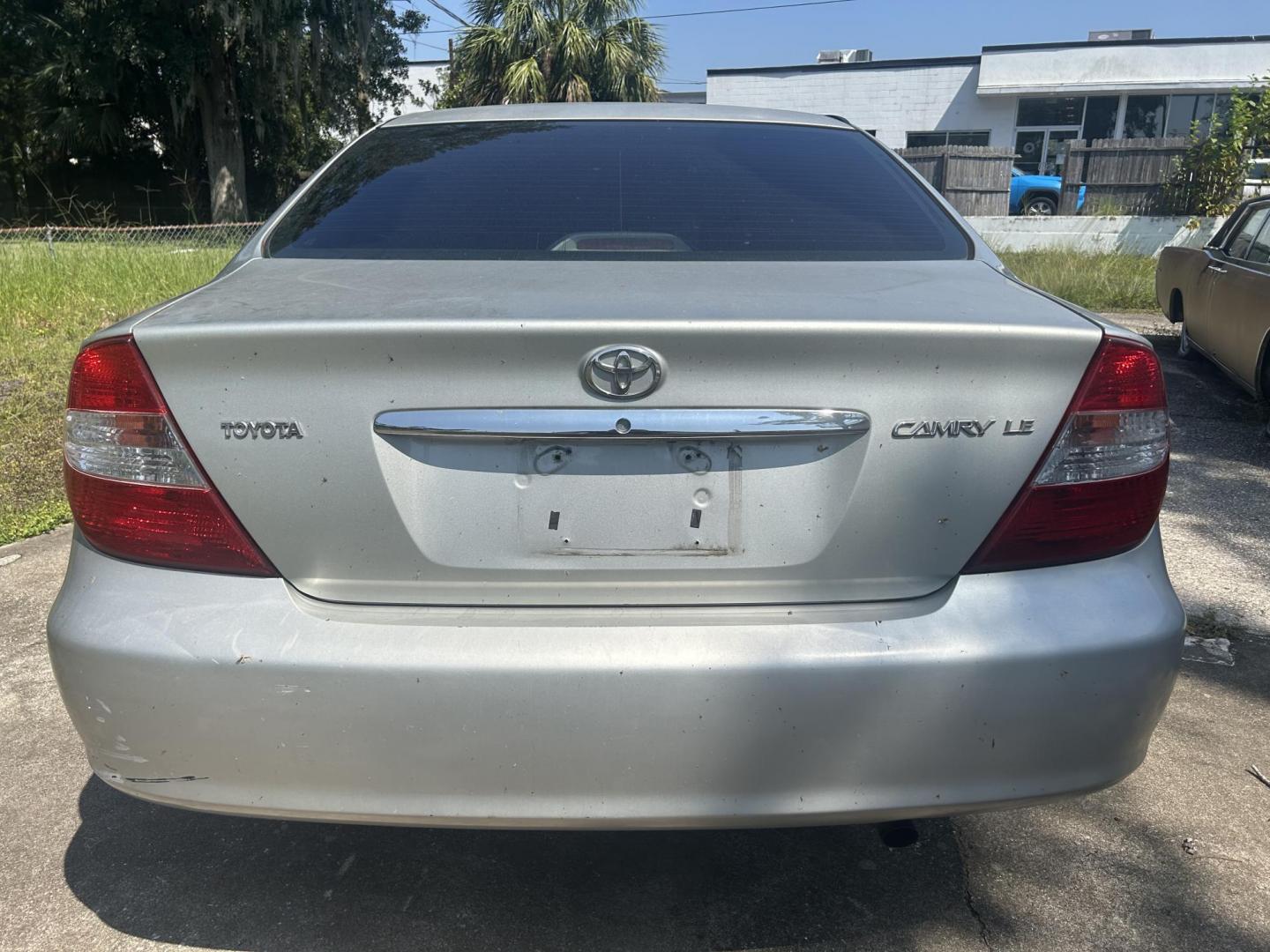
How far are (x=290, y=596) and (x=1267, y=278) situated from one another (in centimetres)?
619

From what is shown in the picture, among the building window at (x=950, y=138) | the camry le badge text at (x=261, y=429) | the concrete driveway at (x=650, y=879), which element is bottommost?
the concrete driveway at (x=650, y=879)

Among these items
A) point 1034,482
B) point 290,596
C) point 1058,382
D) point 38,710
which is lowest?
point 38,710

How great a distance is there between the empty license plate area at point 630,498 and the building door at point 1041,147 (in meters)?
30.0

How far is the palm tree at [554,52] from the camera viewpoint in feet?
70.2

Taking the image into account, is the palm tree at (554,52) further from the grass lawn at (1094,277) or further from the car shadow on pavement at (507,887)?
the car shadow on pavement at (507,887)

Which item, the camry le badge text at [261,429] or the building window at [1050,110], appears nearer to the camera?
the camry le badge text at [261,429]

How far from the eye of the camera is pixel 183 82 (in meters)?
21.5

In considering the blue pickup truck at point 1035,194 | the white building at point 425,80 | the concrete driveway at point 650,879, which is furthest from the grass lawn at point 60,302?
the white building at point 425,80

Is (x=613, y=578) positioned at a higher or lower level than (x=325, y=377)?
lower

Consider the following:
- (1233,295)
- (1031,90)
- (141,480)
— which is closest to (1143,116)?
(1031,90)

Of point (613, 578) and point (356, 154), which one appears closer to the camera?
point (613, 578)

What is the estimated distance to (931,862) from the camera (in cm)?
238

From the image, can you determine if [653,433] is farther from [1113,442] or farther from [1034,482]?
[1113,442]

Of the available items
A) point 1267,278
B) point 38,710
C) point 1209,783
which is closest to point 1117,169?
point 1267,278
